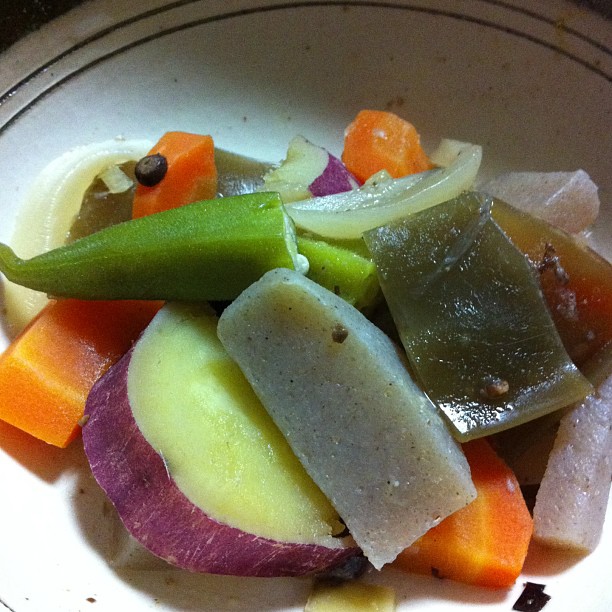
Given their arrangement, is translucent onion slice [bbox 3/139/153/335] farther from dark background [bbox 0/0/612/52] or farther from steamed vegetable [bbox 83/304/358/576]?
steamed vegetable [bbox 83/304/358/576]

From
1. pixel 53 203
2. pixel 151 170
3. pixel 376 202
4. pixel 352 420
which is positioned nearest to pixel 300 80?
pixel 151 170

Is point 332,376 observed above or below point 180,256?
below

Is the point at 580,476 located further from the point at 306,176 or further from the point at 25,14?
the point at 25,14

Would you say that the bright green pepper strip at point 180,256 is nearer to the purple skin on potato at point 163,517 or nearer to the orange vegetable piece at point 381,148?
the purple skin on potato at point 163,517

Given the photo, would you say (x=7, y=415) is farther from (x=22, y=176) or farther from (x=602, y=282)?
(x=602, y=282)

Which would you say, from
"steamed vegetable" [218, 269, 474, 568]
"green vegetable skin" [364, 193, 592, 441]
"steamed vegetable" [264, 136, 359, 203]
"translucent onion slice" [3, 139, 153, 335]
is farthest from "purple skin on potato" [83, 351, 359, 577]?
"steamed vegetable" [264, 136, 359, 203]

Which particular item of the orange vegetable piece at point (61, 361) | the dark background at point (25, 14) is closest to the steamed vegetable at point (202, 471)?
the orange vegetable piece at point (61, 361)

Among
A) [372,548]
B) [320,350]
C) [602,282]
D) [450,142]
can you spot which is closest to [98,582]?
[372,548]
